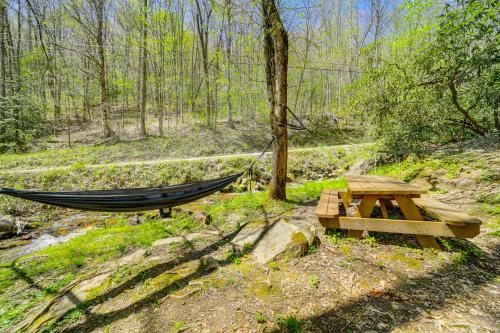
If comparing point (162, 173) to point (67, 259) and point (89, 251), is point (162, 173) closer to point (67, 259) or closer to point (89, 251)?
point (89, 251)

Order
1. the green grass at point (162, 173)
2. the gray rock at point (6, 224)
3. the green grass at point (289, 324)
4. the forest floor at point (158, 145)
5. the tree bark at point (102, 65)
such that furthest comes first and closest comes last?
the tree bark at point (102, 65) < the forest floor at point (158, 145) < the green grass at point (162, 173) < the gray rock at point (6, 224) < the green grass at point (289, 324)

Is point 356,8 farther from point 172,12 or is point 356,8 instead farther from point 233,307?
point 233,307

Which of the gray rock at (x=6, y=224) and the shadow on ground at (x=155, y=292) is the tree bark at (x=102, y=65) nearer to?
the gray rock at (x=6, y=224)

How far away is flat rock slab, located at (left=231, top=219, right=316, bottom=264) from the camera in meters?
2.21

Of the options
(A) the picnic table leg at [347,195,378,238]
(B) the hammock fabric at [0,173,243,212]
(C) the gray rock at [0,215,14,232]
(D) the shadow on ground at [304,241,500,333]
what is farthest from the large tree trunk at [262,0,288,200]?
(C) the gray rock at [0,215,14,232]

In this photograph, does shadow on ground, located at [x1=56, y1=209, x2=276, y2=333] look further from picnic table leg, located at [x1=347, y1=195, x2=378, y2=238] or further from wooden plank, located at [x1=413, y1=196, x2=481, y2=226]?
wooden plank, located at [x1=413, y1=196, x2=481, y2=226]

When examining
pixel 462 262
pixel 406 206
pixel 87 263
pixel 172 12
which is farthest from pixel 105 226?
pixel 172 12

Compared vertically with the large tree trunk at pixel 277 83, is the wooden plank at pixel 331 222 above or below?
below

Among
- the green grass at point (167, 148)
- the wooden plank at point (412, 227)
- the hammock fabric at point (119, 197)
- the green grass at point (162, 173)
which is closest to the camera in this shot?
the wooden plank at point (412, 227)

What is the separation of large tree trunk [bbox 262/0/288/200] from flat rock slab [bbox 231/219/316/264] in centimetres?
115

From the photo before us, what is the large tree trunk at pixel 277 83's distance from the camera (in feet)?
11.3

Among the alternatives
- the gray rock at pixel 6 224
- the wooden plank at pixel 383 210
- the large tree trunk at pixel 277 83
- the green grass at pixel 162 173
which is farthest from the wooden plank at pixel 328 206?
the gray rock at pixel 6 224

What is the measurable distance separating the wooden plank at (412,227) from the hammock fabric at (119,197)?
1.63 meters

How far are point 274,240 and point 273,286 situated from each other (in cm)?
58
